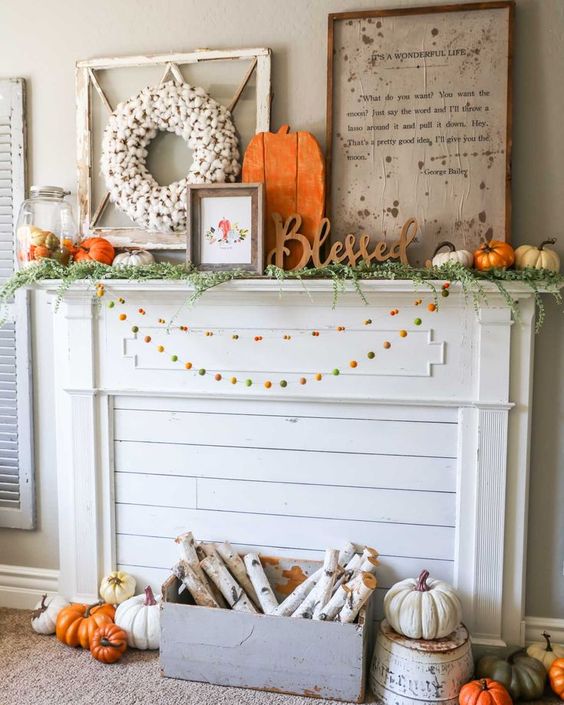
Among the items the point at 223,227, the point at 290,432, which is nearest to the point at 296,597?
the point at 290,432

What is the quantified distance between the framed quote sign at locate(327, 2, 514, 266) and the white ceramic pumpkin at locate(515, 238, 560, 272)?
0.11 meters

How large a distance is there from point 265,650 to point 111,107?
6.74 ft

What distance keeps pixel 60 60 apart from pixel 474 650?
107 inches

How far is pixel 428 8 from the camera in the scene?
2.35m

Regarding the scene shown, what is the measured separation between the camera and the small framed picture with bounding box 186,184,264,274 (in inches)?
95.4

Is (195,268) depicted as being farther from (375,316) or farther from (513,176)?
(513,176)

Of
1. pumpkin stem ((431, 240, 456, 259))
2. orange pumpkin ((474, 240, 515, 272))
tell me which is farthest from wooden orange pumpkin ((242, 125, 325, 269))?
orange pumpkin ((474, 240, 515, 272))

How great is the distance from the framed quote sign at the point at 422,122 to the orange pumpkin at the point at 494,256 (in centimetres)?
12

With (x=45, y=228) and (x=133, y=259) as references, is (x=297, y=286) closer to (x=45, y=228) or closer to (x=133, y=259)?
(x=133, y=259)

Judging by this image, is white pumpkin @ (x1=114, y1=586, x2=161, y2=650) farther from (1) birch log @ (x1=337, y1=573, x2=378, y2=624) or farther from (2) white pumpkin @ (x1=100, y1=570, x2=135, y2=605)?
(1) birch log @ (x1=337, y1=573, x2=378, y2=624)

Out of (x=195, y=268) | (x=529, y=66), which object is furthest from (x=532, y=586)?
(x=529, y=66)

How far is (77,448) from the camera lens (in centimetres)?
268

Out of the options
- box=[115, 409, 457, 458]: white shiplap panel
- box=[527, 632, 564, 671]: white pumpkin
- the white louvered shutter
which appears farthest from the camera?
the white louvered shutter

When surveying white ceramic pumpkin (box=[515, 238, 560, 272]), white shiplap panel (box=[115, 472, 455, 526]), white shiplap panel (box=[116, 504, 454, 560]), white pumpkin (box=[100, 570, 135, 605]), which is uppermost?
white ceramic pumpkin (box=[515, 238, 560, 272])
